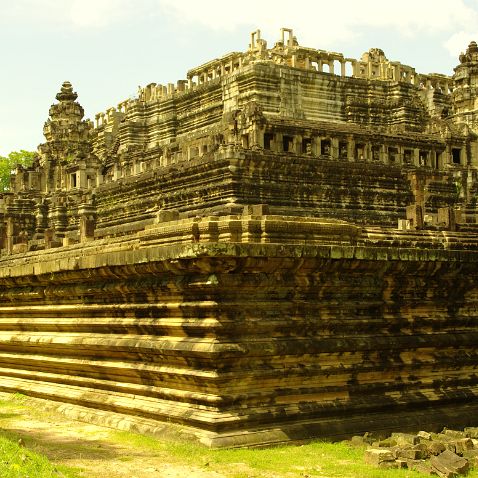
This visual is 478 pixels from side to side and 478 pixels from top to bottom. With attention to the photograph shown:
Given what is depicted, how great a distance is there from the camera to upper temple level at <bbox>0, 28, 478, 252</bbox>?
32.8 m

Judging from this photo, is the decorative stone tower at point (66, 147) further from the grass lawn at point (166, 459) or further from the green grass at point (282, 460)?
the green grass at point (282, 460)

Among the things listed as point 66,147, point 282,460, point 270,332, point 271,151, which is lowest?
point 282,460

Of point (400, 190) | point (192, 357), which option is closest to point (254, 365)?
point (192, 357)

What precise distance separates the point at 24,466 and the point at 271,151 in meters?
25.2

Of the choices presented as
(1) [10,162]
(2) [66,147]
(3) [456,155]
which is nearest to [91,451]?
(3) [456,155]

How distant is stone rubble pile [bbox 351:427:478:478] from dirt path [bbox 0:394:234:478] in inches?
69.0

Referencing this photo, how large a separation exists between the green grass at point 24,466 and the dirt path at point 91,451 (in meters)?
0.65

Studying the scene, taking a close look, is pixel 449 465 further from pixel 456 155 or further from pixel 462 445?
pixel 456 155

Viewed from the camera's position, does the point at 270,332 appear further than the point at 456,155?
No

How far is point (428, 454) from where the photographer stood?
11.1m

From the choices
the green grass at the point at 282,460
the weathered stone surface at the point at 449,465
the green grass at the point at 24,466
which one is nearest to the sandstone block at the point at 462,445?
the weathered stone surface at the point at 449,465

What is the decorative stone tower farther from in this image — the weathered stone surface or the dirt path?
the weathered stone surface

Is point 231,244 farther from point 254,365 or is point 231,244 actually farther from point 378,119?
point 378,119

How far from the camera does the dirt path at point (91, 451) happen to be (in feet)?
35.3
